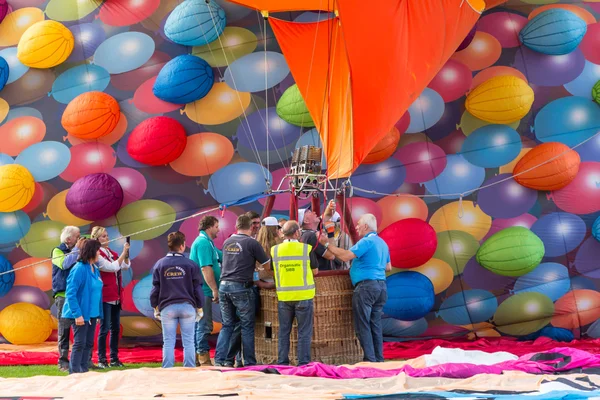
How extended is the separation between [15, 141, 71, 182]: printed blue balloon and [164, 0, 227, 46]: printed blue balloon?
172 centimetres

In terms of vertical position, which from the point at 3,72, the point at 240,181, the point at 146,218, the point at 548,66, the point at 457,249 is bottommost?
the point at 457,249

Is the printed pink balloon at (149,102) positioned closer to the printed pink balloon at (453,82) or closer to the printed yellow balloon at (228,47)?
the printed yellow balloon at (228,47)

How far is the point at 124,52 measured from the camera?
872 centimetres

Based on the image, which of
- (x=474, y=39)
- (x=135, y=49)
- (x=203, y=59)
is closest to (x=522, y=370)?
(x=474, y=39)

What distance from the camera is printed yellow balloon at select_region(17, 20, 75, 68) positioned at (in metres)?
8.67

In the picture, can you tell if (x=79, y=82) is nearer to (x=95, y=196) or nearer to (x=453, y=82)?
(x=95, y=196)

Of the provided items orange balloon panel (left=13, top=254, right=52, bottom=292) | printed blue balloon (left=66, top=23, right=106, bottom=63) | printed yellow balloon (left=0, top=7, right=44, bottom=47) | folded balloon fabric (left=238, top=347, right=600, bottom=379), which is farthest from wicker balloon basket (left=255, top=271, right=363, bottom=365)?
printed yellow balloon (left=0, top=7, right=44, bottom=47)

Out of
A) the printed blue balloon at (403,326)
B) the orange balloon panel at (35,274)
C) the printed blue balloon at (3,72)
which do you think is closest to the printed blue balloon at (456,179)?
the printed blue balloon at (403,326)

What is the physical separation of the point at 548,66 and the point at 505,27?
59 cm

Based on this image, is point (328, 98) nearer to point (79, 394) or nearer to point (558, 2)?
point (558, 2)

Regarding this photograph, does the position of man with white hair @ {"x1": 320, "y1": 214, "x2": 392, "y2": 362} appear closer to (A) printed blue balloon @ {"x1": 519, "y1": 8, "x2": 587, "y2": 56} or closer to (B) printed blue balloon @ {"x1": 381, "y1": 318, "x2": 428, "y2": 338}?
(B) printed blue balloon @ {"x1": 381, "y1": 318, "x2": 428, "y2": 338}

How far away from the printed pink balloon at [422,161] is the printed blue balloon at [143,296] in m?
2.86

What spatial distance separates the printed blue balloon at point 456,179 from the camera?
805 centimetres

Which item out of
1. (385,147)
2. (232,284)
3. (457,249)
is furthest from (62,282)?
(457,249)
